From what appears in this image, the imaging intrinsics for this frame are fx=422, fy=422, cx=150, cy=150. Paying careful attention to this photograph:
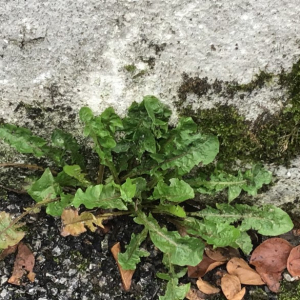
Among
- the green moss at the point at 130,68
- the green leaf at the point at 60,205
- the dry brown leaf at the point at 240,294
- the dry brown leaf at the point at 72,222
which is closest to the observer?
the green moss at the point at 130,68

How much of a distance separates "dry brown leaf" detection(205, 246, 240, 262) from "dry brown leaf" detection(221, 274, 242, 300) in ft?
0.29

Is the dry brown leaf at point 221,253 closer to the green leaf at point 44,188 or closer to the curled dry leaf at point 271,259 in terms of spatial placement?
the curled dry leaf at point 271,259

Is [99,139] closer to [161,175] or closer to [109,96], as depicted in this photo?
[109,96]

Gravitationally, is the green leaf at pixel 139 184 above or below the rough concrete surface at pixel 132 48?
below

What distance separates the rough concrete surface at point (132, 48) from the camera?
1.57m

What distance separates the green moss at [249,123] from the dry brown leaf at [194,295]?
0.66 m

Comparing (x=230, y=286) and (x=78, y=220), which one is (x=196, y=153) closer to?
(x=78, y=220)

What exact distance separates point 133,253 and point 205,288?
0.43 metres

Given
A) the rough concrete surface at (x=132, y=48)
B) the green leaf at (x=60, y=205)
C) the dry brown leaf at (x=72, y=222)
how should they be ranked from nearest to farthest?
the rough concrete surface at (x=132, y=48) < the green leaf at (x=60, y=205) < the dry brown leaf at (x=72, y=222)

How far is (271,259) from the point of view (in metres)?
2.10

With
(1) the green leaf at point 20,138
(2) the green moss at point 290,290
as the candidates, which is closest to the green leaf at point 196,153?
(1) the green leaf at point 20,138

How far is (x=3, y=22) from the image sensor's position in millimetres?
1573

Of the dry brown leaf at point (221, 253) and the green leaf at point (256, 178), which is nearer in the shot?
the green leaf at point (256, 178)

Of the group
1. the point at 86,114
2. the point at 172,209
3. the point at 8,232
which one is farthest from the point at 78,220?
the point at 86,114
